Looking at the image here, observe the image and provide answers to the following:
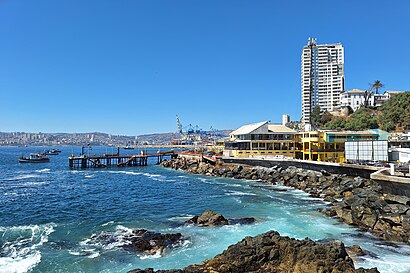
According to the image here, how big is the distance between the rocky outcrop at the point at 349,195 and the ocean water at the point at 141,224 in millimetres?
1717

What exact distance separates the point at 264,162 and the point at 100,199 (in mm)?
32922

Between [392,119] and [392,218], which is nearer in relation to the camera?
[392,218]

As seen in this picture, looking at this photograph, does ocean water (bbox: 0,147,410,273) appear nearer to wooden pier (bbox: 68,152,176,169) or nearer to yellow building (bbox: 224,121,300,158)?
yellow building (bbox: 224,121,300,158)

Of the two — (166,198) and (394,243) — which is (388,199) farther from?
(166,198)

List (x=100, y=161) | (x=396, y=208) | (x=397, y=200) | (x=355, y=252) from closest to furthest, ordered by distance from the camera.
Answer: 1. (x=355, y=252)
2. (x=396, y=208)
3. (x=397, y=200)
4. (x=100, y=161)

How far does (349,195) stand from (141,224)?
25342 millimetres

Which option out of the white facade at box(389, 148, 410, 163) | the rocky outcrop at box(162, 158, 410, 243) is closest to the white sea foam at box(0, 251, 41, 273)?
the rocky outcrop at box(162, 158, 410, 243)

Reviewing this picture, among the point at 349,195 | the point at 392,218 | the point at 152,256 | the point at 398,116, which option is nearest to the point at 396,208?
the point at 392,218

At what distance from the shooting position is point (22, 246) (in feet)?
77.8

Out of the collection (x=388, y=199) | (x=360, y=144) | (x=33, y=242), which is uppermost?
(x=360, y=144)

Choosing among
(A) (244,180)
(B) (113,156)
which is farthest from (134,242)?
(B) (113,156)

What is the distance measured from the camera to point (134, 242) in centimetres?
2353

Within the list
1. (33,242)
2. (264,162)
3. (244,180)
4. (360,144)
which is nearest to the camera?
(33,242)

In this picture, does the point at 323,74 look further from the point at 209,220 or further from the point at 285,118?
the point at 209,220
